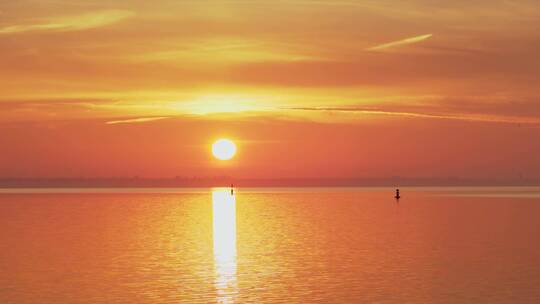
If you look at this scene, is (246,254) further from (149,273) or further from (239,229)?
(239,229)

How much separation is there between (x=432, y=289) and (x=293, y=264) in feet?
41.1

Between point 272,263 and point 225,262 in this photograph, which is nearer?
point 272,263

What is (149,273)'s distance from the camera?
158 ft

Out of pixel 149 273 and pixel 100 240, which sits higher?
pixel 100 240

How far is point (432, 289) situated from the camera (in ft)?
137

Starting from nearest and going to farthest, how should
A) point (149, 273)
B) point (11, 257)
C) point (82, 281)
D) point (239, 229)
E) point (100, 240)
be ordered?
1. point (82, 281)
2. point (149, 273)
3. point (11, 257)
4. point (100, 240)
5. point (239, 229)

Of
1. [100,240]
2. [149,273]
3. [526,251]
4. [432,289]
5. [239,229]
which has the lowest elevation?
[432,289]

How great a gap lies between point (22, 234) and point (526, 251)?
45.6 m

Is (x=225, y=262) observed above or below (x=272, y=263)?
above

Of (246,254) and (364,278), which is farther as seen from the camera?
(246,254)

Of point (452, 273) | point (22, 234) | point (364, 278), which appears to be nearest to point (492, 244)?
point (452, 273)

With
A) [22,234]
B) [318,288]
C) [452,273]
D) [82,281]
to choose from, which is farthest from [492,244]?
[22,234]

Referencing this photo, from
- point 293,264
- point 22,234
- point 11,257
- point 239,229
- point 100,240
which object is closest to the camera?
point 293,264

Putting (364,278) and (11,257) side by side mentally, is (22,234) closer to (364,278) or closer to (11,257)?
(11,257)
